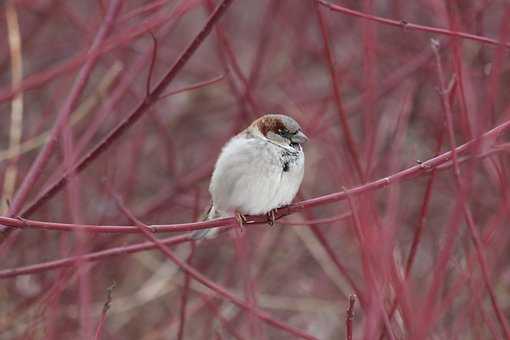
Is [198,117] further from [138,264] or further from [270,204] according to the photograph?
[270,204]

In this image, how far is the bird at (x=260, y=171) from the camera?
109 inches

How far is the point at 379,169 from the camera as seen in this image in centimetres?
416

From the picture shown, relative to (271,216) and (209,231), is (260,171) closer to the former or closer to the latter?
(271,216)

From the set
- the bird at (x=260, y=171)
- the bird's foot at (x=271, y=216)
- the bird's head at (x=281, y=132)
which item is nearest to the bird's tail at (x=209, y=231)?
the bird at (x=260, y=171)

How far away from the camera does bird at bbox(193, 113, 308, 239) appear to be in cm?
276

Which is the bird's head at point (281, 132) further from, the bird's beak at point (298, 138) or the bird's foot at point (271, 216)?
the bird's foot at point (271, 216)

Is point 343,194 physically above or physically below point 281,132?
below

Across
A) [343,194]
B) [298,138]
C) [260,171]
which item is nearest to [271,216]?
[260,171]

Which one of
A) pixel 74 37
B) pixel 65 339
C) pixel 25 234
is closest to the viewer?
pixel 65 339

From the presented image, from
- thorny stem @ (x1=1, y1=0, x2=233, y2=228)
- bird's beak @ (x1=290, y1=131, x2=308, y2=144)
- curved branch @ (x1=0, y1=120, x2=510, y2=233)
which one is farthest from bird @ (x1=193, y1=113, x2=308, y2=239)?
curved branch @ (x1=0, y1=120, x2=510, y2=233)

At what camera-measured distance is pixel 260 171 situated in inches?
110

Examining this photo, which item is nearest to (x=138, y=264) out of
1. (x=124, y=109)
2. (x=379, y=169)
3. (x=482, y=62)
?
(x=124, y=109)

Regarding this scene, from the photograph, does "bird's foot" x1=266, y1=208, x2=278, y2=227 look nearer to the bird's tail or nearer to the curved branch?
the bird's tail

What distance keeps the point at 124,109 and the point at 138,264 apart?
1095 millimetres
